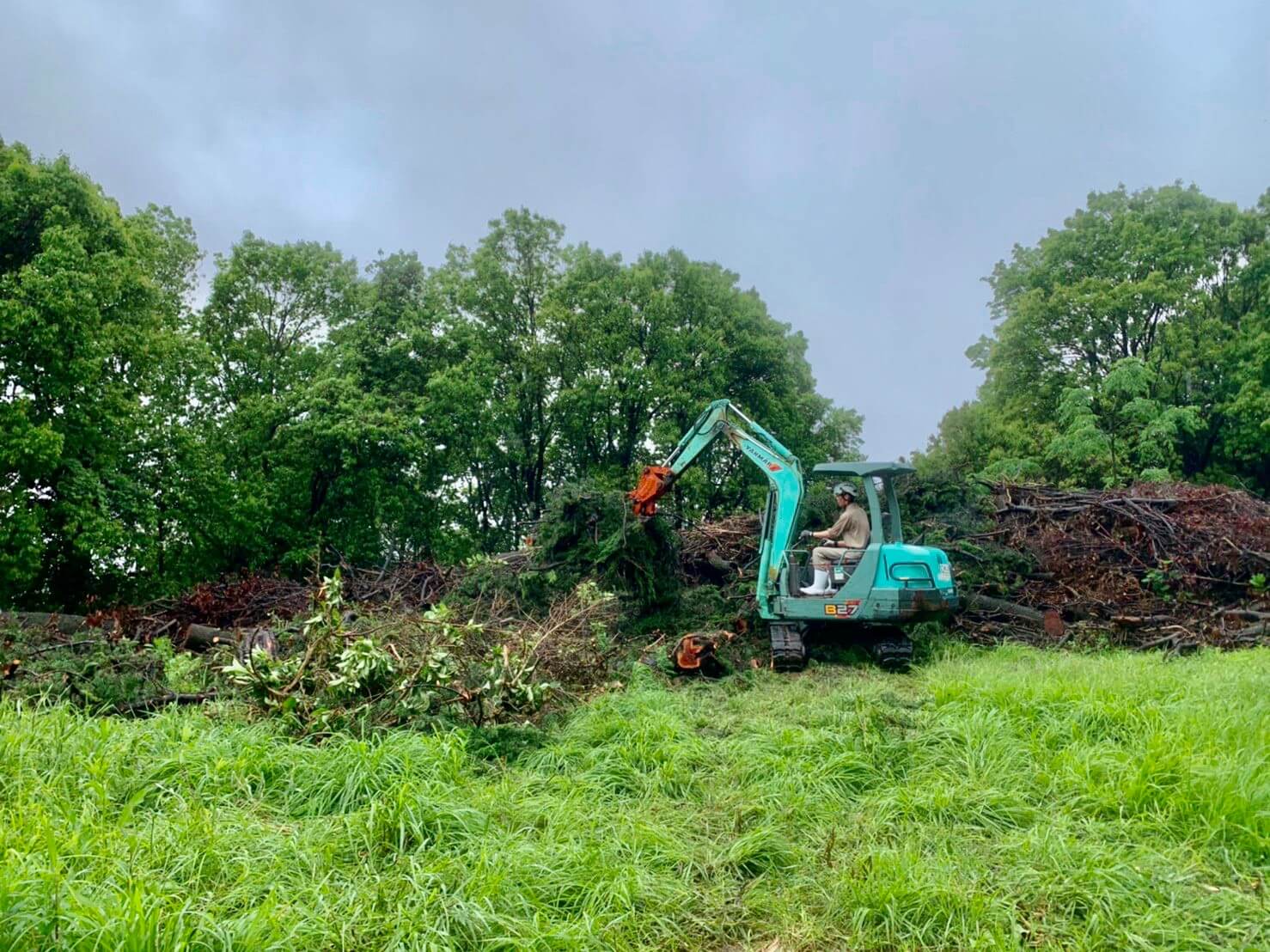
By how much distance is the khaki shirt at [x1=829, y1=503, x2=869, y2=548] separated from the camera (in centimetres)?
830


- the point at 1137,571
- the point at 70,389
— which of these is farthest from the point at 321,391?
the point at 1137,571

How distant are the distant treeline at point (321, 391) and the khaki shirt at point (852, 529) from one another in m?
9.04

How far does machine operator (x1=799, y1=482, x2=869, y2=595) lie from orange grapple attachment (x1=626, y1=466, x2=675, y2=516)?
6.12 ft

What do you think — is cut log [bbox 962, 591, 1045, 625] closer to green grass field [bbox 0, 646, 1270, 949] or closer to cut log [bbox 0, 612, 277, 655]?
green grass field [bbox 0, 646, 1270, 949]

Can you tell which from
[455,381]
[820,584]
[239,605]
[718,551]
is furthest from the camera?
[455,381]

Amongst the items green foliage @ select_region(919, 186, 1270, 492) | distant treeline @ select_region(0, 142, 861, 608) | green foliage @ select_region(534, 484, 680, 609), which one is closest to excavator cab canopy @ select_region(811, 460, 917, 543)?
green foliage @ select_region(534, 484, 680, 609)

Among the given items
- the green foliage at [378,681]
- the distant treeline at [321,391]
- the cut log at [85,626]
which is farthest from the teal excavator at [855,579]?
the distant treeline at [321,391]

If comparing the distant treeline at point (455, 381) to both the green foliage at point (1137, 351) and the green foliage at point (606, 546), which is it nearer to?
the green foliage at point (1137, 351)

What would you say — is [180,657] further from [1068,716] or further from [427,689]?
[1068,716]

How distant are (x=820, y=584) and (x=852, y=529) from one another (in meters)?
0.70

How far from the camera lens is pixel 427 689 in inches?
199

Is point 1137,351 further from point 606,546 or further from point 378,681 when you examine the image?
point 378,681

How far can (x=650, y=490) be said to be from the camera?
9352 mm

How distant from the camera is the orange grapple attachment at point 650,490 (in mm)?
9359
